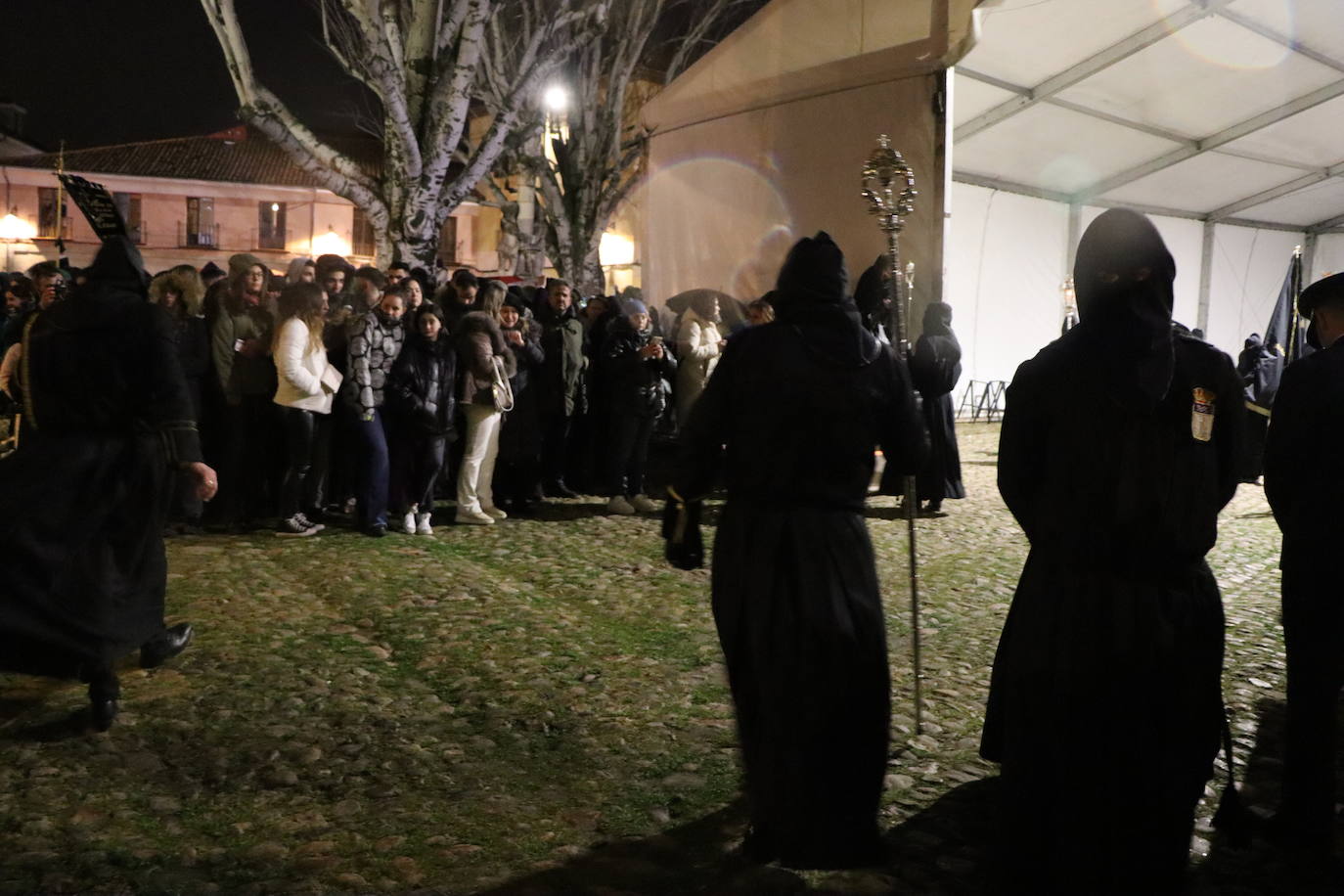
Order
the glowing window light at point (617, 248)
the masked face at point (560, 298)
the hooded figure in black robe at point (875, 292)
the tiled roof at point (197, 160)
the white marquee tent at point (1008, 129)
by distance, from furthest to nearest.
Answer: the tiled roof at point (197, 160) → the glowing window light at point (617, 248) → the white marquee tent at point (1008, 129) → the masked face at point (560, 298) → the hooded figure in black robe at point (875, 292)

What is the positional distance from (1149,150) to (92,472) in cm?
1724

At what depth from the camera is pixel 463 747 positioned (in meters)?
4.73

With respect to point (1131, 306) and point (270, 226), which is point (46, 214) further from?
point (1131, 306)

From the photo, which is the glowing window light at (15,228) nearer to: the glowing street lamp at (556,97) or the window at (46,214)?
the window at (46,214)

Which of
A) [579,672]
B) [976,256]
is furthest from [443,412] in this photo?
[976,256]

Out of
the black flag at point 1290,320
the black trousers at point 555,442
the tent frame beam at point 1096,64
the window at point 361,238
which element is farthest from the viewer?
the window at point 361,238

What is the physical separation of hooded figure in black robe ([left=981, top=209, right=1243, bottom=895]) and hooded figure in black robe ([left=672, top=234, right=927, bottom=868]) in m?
0.51

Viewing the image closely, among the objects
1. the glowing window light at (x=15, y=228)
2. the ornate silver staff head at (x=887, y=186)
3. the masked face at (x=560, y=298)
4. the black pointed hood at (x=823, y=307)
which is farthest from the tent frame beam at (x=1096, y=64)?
the glowing window light at (x=15, y=228)

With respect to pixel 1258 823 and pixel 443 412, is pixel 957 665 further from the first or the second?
pixel 443 412

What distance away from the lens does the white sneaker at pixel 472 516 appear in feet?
32.5

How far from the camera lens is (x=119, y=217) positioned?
269 inches

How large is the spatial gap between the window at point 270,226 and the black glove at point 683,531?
162 ft

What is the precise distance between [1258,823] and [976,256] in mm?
16957

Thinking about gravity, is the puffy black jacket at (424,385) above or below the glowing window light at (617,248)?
below
